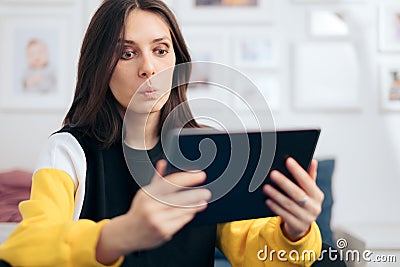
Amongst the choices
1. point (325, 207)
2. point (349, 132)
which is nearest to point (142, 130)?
point (325, 207)

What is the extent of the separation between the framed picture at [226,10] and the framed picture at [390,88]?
55 centimetres

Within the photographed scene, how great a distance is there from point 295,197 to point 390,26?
6.12 feet

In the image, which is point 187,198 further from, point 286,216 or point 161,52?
point 161,52

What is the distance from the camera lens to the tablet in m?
0.79

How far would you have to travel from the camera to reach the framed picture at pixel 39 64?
243cm

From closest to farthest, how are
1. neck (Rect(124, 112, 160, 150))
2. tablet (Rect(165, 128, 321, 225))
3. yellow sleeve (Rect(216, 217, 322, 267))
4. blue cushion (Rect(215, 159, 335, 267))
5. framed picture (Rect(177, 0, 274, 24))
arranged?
tablet (Rect(165, 128, 321, 225)) → yellow sleeve (Rect(216, 217, 322, 267)) → neck (Rect(124, 112, 160, 150)) → blue cushion (Rect(215, 159, 335, 267)) → framed picture (Rect(177, 0, 274, 24))

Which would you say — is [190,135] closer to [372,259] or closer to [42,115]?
[372,259]

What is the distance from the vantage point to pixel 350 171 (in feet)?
8.05

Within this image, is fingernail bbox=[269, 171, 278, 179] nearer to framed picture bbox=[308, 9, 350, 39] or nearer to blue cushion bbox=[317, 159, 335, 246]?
blue cushion bbox=[317, 159, 335, 246]

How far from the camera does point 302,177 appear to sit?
83cm

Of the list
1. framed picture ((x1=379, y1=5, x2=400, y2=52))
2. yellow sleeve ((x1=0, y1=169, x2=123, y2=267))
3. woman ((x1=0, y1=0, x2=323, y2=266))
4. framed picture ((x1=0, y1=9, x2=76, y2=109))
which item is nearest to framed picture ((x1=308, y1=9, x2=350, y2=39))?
framed picture ((x1=379, y1=5, x2=400, y2=52))

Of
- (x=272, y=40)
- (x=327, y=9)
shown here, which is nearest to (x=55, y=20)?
(x=272, y=40)

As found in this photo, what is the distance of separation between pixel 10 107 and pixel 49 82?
0.20m

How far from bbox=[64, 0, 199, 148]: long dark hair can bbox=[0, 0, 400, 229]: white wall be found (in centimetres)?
140
